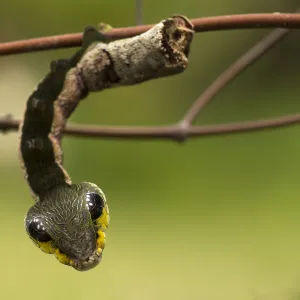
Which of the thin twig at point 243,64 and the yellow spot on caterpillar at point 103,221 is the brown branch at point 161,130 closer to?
the thin twig at point 243,64

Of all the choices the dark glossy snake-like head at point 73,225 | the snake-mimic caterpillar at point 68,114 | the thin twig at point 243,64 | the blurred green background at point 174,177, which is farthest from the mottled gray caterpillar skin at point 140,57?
A: the blurred green background at point 174,177

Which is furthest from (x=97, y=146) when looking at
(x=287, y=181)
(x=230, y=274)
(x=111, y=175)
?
(x=230, y=274)

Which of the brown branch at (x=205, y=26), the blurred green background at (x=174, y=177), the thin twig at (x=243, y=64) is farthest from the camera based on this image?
the blurred green background at (x=174, y=177)

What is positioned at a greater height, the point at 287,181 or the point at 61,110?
the point at 61,110

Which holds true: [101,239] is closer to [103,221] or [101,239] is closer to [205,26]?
[103,221]

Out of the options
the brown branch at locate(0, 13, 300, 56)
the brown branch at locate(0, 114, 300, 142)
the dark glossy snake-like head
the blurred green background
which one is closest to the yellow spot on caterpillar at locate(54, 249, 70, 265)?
the dark glossy snake-like head

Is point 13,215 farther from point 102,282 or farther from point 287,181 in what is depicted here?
point 287,181

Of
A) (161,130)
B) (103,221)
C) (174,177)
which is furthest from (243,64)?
(174,177)
